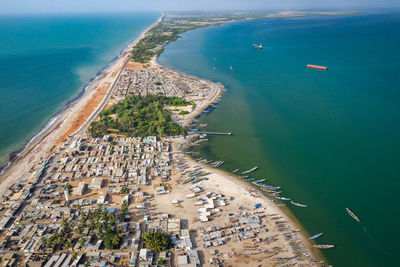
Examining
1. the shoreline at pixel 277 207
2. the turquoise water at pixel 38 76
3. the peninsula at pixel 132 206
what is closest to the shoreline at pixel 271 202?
the shoreline at pixel 277 207

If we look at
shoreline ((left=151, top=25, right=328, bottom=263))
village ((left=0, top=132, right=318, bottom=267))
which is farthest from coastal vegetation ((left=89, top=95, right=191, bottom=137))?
village ((left=0, top=132, right=318, bottom=267))

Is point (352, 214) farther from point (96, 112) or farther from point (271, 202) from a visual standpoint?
point (96, 112)

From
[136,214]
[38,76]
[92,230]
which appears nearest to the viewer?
[92,230]

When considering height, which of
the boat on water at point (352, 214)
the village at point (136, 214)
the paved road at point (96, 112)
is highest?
the paved road at point (96, 112)

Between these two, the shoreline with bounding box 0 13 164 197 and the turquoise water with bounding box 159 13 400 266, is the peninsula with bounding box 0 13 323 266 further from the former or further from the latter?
the turquoise water with bounding box 159 13 400 266

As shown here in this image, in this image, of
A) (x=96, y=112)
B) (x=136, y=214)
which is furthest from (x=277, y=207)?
(x=96, y=112)

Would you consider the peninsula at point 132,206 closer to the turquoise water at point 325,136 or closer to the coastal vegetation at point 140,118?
the coastal vegetation at point 140,118
